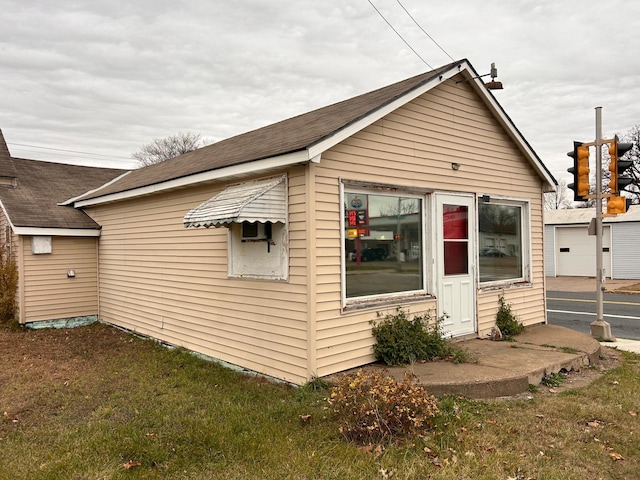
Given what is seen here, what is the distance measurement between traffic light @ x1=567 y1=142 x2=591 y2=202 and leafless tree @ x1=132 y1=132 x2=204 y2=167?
148 ft

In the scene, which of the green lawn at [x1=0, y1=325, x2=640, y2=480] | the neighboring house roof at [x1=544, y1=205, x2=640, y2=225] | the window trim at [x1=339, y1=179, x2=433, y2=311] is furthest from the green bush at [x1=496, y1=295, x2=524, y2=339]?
the neighboring house roof at [x1=544, y1=205, x2=640, y2=225]

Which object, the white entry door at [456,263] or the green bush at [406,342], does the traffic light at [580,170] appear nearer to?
the white entry door at [456,263]

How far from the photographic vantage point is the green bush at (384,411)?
3.87 meters

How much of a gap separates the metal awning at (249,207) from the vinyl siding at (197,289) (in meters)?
0.16

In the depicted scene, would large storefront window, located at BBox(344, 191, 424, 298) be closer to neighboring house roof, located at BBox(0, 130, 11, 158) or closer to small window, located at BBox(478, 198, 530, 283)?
small window, located at BBox(478, 198, 530, 283)

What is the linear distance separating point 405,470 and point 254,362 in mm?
3150

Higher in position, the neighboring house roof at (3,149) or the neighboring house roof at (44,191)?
the neighboring house roof at (3,149)

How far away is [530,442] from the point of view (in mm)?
3924

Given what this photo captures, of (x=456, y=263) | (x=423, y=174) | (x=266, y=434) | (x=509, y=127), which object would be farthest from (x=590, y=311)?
(x=266, y=434)

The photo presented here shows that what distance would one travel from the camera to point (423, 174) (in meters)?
6.68

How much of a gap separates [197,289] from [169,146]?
45.6 meters

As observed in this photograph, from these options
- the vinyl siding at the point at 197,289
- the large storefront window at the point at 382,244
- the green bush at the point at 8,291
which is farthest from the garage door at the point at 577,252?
the green bush at the point at 8,291

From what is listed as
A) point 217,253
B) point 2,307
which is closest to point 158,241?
point 217,253

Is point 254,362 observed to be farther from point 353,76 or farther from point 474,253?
point 353,76
